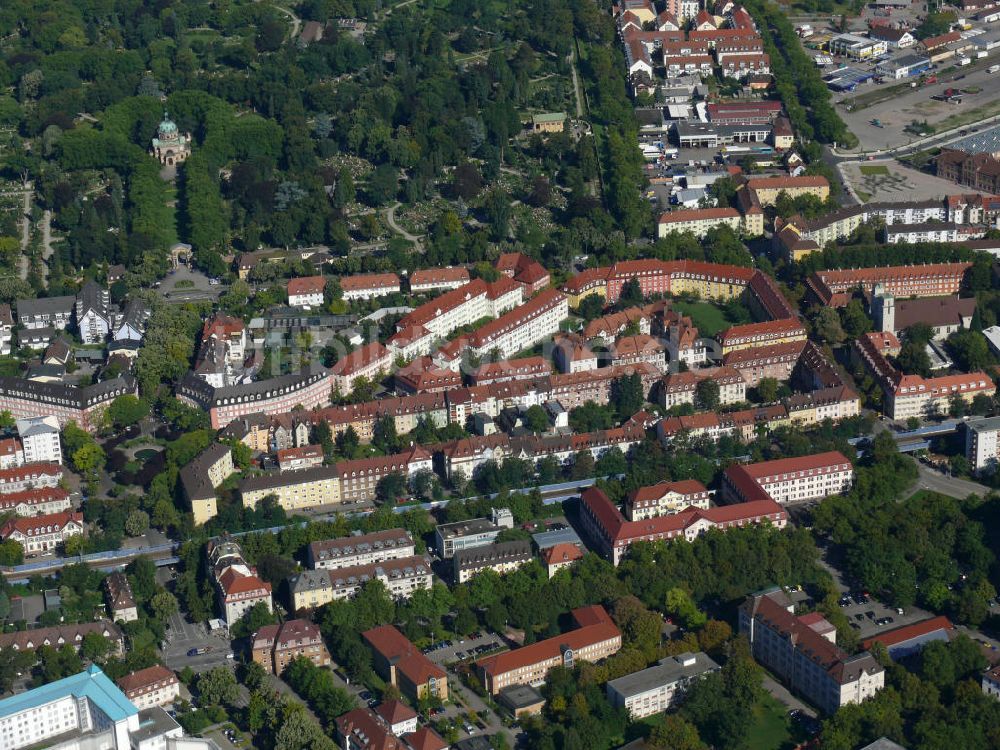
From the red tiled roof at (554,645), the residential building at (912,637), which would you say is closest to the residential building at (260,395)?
the red tiled roof at (554,645)

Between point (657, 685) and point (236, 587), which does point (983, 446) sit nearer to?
point (657, 685)

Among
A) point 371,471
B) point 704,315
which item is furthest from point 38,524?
point 704,315

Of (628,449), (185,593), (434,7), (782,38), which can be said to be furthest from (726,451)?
(434,7)

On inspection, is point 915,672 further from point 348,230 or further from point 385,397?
point 348,230

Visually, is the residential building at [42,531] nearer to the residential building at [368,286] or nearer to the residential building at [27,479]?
the residential building at [27,479]

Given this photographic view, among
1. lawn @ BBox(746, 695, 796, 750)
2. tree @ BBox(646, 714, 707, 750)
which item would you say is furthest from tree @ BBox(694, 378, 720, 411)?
tree @ BBox(646, 714, 707, 750)

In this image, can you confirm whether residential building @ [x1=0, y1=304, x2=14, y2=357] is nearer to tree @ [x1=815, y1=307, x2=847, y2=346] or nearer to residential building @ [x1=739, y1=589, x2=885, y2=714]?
tree @ [x1=815, y1=307, x2=847, y2=346]
